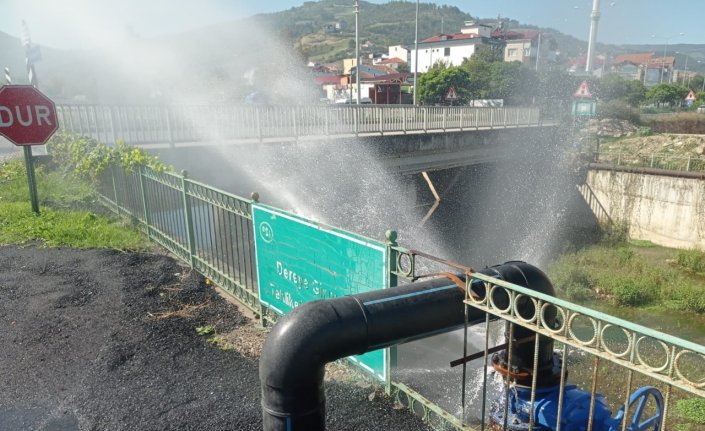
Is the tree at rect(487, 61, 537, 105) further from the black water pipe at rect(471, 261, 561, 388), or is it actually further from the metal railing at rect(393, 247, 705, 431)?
the metal railing at rect(393, 247, 705, 431)

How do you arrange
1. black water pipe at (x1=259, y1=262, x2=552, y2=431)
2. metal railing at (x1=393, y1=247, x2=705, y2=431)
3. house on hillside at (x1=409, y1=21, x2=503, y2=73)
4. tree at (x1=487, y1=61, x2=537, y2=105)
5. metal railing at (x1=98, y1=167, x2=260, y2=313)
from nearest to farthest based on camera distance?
1. metal railing at (x1=393, y1=247, x2=705, y2=431)
2. black water pipe at (x1=259, y1=262, x2=552, y2=431)
3. metal railing at (x1=98, y1=167, x2=260, y2=313)
4. tree at (x1=487, y1=61, x2=537, y2=105)
5. house on hillside at (x1=409, y1=21, x2=503, y2=73)

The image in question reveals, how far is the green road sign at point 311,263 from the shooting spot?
3.72 metres

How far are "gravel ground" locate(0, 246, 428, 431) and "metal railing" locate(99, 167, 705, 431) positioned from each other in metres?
0.30

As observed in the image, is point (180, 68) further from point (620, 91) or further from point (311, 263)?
point (620, 91)

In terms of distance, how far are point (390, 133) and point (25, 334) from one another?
41.9 ft

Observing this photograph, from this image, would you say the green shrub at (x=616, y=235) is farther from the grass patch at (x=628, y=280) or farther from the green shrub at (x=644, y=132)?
the green shrub at (x=644, y=132)

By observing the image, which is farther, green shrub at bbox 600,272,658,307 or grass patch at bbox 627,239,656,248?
grass patch at bbox 627,239,656,248

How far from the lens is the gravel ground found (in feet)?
12.4

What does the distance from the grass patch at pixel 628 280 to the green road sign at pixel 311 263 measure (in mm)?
12254

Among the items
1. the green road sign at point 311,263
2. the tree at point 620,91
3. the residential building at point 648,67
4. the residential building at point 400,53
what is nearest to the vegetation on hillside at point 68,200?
the green road sign at point 311,263

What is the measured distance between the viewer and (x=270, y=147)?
43.4 ft

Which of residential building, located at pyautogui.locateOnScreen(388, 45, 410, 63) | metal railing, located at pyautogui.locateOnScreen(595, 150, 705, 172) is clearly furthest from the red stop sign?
residential building, located at pyautogui.locateOnScreen(388, 45, 410, 63)

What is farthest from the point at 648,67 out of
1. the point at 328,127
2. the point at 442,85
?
the point at 328,127

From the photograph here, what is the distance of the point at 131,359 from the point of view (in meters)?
4.61
